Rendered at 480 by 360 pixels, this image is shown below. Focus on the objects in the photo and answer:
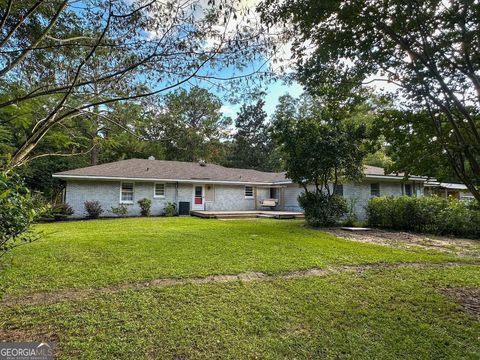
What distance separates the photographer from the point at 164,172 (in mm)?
19672

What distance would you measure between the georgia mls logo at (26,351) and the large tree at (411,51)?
4.92 meters

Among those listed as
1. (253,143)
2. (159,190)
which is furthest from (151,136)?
(253,143)

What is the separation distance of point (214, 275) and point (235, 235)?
15.3ft

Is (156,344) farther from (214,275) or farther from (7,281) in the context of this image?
(7,281)

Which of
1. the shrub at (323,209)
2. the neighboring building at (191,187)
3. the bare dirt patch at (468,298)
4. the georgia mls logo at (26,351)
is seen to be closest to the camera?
the georgia mls logo at (26,351)

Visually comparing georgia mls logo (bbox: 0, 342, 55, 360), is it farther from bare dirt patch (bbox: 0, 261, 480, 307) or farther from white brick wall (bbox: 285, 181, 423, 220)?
white brick wall (bbox: 285, 181, 423, 220)

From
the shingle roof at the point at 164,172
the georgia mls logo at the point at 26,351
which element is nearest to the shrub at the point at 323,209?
the shingle roof at the point at 164,172

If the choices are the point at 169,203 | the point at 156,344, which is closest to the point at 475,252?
the point at 156,344

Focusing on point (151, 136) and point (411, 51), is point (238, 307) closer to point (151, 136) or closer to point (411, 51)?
point (151, 136)

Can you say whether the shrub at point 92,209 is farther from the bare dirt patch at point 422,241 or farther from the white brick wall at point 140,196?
the bare dirt patch at point 422,241

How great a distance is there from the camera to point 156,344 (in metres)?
3.07

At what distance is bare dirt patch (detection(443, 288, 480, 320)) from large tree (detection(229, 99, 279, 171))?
3436 cm

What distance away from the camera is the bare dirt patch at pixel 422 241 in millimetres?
8559

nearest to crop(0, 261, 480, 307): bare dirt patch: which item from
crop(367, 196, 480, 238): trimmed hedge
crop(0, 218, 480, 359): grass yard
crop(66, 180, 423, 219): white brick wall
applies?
crop(0, 218, 480, 359): grass yard
